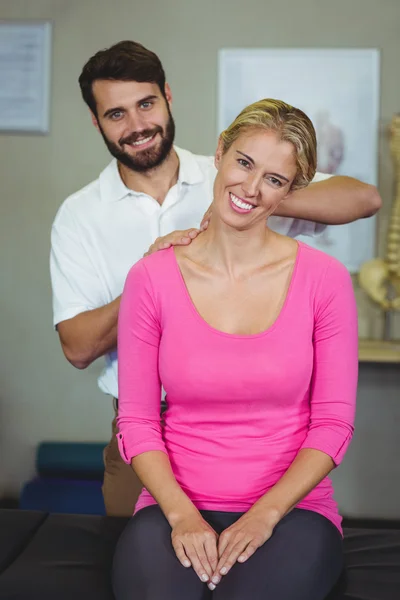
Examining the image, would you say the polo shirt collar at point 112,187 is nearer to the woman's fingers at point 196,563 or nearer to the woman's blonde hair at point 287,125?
the woman's blonde hair at point 287,125

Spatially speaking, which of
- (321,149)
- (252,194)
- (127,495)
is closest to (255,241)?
(252,194)

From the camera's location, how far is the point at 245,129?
1.45 meters

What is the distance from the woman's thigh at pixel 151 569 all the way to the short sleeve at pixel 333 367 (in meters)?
0.35

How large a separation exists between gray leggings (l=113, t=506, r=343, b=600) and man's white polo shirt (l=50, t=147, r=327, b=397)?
74cm

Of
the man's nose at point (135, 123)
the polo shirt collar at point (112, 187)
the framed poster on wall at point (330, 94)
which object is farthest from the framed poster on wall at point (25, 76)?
the man's nose at point (135, 123)

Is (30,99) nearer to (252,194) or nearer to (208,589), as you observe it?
(252,194)

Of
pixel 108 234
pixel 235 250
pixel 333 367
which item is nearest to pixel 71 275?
pixel 108 234

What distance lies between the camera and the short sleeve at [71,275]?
1.97 m

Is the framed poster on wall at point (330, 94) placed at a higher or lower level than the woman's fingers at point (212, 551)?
higher

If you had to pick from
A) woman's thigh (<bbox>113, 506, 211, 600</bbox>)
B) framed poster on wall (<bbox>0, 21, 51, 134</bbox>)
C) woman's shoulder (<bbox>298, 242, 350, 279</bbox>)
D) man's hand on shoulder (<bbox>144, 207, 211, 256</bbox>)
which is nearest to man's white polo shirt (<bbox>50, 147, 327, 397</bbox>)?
man's hand on shoulder (<bbox>144, 207, 211, 256</bbox>)

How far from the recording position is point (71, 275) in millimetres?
1969

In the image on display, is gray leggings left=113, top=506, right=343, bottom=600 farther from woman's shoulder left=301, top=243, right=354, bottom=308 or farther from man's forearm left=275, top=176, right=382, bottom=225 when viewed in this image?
man's forearm left=275, top=176, right=382, bottom=225

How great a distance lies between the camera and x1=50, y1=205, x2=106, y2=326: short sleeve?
1.97 m

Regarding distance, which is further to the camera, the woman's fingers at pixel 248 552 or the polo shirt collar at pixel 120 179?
the polo shirt collar at pixel 120 179
